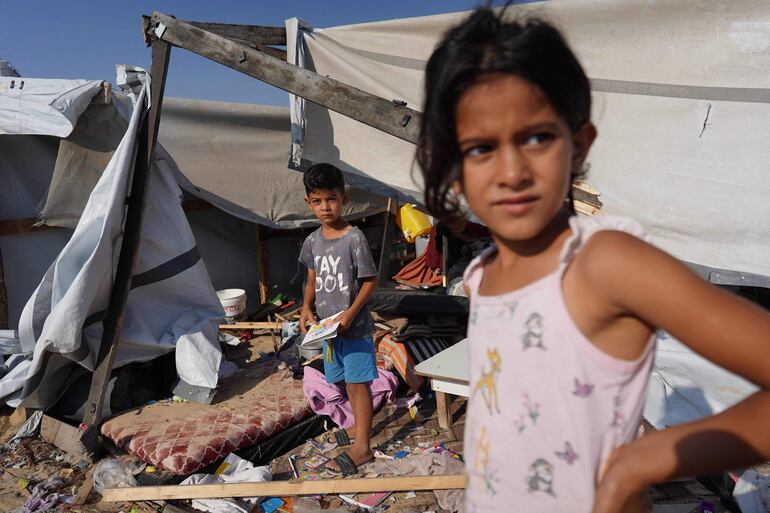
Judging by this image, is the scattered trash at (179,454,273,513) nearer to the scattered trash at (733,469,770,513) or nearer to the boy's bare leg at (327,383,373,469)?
the boy's bare leg at (327,383,373,469)

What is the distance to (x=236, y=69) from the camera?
3.04 meters

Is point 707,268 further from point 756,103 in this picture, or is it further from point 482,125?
point 482,125

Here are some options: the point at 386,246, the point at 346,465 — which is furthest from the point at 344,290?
the point at 386,246

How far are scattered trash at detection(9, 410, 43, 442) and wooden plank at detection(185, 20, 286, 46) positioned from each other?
321 centimetres

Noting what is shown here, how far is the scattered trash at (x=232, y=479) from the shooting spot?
2.94 meters

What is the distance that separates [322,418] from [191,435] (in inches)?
37.1

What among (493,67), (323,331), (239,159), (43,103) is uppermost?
(493,67)

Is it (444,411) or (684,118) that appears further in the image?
(444,411)

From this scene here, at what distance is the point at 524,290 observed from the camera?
0.96m

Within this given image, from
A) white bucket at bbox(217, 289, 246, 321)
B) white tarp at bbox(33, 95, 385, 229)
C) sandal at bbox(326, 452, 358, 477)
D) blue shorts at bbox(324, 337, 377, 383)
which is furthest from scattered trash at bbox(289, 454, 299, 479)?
white tarp at bbox(33, 95, 385, 229)

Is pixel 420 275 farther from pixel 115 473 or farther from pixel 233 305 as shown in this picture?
pixel 115 473

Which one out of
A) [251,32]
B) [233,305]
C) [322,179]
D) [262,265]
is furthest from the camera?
[262,265]

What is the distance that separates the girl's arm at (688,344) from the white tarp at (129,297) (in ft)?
12.1

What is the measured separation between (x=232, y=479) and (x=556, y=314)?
2.98 metres
